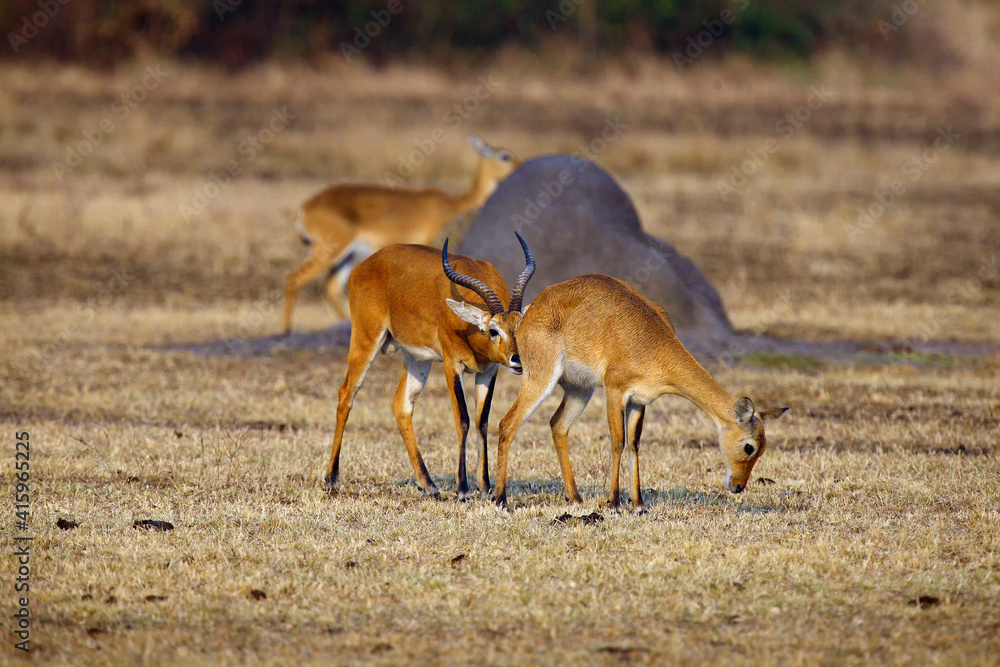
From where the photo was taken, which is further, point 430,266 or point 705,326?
point 705,326

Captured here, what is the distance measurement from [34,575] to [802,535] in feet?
13.1

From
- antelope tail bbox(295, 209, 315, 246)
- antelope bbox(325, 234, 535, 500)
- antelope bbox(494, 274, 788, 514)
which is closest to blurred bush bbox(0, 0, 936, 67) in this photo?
antelope tail bbox(295, 209, 315, 246)

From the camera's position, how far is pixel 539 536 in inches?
269

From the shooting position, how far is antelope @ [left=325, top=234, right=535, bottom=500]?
304 inches

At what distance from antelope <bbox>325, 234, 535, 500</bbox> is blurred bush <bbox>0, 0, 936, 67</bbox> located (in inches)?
1170

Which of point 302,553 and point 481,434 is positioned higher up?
point 481,434

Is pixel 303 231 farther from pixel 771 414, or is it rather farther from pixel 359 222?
pixel 771 414

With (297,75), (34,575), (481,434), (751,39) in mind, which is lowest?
(34,575)

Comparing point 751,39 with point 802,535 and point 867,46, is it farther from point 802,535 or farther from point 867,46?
point 802,535

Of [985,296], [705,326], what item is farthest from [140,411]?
[985,296]

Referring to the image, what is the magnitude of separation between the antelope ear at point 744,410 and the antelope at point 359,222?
9.61m

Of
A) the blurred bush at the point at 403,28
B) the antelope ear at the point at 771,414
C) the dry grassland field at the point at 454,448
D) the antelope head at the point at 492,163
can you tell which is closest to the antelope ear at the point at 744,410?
the antelope ear at the point at 771,414

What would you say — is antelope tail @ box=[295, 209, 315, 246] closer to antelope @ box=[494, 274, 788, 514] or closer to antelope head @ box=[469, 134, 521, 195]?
antelope head @ box=[469, 134, 521, 195]

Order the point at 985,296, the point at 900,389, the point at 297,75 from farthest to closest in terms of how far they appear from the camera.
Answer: the point at 297,75 → the point at 985,296 → the point at 900,389
